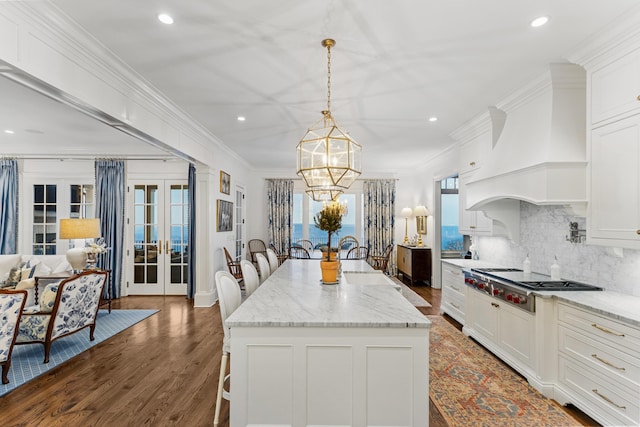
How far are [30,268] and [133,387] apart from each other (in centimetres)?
327

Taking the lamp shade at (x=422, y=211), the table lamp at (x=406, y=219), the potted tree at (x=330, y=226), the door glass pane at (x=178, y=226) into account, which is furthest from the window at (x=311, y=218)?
the potted tree at (x=330, y=226)

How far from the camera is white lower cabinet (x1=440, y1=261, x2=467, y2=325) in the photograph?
4371mm

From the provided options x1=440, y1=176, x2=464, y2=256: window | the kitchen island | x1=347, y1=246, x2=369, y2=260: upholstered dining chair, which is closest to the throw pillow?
the kitchen island

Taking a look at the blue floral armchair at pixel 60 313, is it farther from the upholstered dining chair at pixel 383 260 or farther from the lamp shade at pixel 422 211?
the lamp shade at pixel 422 211

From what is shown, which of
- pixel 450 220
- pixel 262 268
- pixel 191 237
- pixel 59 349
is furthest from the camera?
pixel 450 220

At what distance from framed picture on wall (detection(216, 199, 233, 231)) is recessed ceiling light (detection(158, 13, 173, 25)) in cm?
390

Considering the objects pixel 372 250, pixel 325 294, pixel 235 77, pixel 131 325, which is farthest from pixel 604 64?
pixel 372 250

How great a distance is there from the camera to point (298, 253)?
8.41 metres

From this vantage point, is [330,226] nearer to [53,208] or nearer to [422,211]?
[422,211]

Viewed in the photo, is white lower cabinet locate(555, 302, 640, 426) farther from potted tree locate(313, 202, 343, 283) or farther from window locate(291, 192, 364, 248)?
window locate(291, 192, 364, 248)

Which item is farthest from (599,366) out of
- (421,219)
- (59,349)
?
(421,219)

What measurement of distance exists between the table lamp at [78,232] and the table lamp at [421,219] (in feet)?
19.2

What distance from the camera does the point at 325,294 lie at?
2.54 m

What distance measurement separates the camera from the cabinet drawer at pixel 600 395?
206 centimetres
